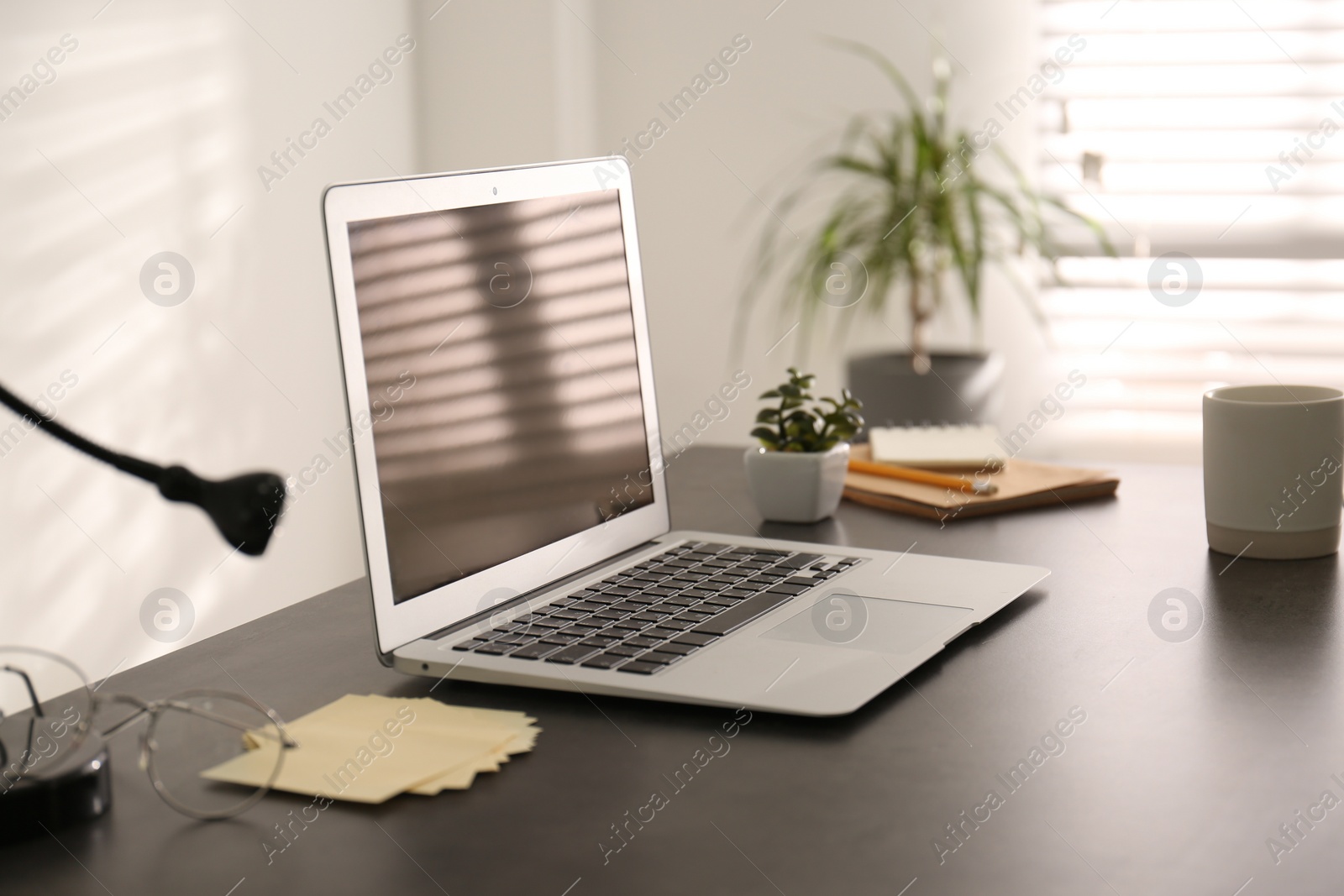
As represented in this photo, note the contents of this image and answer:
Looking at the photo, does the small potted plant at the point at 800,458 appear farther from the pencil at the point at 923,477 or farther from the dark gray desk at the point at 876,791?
the dark gray desk at the point at 876,791

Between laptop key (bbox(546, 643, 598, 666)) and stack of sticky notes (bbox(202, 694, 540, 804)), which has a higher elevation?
laptop key (bbox(546, 643, 598, 666))

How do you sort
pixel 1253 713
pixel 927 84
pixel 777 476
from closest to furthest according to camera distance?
pixel 1253 713
pixel 777 476
pixel 927 84

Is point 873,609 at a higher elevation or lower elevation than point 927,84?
lower

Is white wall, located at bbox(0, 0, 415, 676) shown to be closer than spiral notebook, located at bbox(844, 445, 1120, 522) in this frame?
No

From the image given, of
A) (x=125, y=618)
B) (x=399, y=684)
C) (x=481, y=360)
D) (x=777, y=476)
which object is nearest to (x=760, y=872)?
(x=399, y=684)

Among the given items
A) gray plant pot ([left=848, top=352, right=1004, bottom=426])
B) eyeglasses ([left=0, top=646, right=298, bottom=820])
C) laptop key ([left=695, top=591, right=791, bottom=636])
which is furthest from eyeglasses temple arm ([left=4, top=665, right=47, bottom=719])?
gray plant pot ([left=848, top=352, right=1004, bottom=426])

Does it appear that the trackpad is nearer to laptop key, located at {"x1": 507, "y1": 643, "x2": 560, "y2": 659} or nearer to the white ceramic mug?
laptop key, located at {"x1": 507, "y1": 643, "x2": 560, "y2": 659}

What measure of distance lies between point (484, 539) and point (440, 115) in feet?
8.28

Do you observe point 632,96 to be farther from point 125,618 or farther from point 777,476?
point 777,476

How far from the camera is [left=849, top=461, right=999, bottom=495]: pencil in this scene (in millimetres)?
1431

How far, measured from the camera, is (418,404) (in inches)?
37.5

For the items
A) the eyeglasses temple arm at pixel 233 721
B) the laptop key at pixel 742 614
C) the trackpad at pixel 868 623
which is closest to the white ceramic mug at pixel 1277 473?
the trackpad at pixel 868 623

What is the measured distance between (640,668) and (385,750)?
19 cm

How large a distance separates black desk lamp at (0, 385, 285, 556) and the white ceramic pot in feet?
2.61
